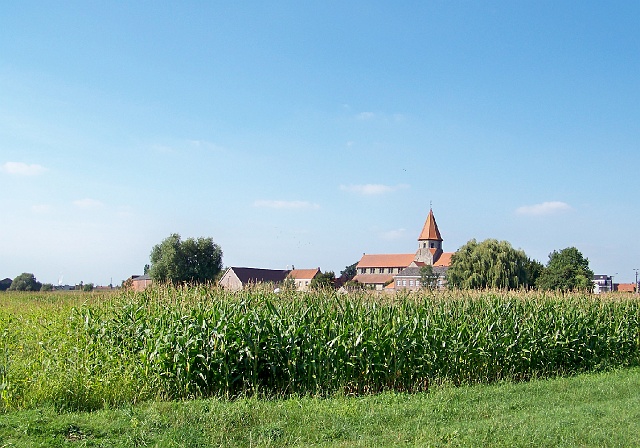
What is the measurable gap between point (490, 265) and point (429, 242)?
61.6 m

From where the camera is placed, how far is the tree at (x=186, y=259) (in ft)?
228

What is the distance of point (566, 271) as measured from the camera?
231 ft

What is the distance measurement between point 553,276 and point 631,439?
67.1 meters

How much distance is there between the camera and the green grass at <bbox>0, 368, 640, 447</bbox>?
775cm

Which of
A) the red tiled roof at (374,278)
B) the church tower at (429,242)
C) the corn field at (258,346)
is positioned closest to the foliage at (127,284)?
the corn field at (258,346)

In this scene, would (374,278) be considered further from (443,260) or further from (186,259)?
(186,259)

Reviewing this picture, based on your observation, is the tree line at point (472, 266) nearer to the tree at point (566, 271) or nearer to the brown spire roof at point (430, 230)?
the tree at point (566, 271)

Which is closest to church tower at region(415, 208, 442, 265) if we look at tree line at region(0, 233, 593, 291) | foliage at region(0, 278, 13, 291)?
tree line at region(0, 233, 593, 291)

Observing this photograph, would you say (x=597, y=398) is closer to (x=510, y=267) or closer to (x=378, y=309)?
(x=378, y=309)

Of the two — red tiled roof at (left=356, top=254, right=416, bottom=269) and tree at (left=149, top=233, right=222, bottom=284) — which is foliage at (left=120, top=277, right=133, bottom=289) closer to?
tree at (left=149, top=233, right=222, bottom=284)

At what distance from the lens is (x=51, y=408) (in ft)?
29.6

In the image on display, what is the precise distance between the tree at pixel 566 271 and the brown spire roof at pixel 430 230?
43.7 metres

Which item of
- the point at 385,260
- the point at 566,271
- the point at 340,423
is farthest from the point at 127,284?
the point at 385,260

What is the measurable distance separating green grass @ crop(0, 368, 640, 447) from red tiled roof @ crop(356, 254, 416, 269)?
134 meters
